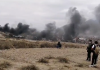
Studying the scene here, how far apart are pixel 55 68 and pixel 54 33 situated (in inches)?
3169

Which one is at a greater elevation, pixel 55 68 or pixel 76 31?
pixel 76 31

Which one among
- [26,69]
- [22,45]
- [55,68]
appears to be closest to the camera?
[26,69]

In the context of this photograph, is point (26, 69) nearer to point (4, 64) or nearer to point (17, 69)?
point (17, 69)

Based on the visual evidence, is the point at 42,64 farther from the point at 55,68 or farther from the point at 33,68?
the point at 33,68

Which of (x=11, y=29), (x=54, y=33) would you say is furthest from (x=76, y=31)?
(x=11, y=29)

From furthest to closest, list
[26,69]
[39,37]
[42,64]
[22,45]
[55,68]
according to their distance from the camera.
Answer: [39,37] → [22,45] → [42,64] → [55,68] → [26,69]

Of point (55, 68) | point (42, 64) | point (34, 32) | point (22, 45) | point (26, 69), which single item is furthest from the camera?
point (34, 32)

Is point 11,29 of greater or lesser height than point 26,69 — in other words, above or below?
above

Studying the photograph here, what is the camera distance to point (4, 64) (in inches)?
588

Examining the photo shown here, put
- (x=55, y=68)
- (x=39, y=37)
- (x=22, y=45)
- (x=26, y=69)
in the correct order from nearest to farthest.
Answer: (x=26, y=69), (x=55, y=68), (x=22, y=45), (x=39, y=37)

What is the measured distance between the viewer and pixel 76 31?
91938 millimetres

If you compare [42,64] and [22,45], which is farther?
[22,45]

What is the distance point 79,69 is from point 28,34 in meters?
76.2

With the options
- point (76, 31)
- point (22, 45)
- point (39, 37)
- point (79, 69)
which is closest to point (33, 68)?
point (79, 69)
